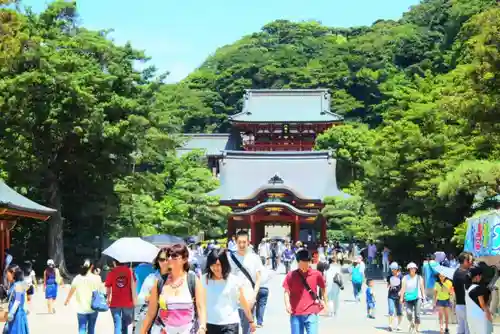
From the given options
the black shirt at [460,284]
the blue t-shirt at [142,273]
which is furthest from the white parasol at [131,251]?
the black shirt at [460,284]

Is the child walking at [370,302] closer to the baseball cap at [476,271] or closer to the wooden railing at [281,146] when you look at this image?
the baseball cap at [476,271]

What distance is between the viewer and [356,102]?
2894 inches

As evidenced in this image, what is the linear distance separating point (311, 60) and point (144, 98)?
61787 millimetres

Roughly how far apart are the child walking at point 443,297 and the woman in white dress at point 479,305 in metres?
2.69

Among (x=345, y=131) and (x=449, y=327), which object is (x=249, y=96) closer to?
(x=345, y=131)

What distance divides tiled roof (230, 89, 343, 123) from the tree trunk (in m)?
34.8

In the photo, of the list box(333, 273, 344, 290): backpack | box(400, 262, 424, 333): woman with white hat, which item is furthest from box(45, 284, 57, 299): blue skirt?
box(400, 262, 424, 333): woman with white hat

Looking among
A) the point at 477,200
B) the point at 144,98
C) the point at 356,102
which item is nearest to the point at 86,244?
the point at 144,98

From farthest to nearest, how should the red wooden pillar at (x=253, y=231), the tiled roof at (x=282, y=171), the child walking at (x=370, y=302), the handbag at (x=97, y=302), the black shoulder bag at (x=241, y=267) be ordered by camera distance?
1. the tiled roof at (x=282, y=171)
2. the red wooden pillar at (x=253, y=231)
3. the child walking at (x=370, y=302)
4. the handbag at (x=97, y=302)
5. the black shoulder bag at (x=241, y=267)

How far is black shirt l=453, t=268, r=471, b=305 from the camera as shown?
9.88 metres

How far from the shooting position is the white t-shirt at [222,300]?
264 inches

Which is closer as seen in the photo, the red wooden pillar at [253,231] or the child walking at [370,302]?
the child walking at [370,302]

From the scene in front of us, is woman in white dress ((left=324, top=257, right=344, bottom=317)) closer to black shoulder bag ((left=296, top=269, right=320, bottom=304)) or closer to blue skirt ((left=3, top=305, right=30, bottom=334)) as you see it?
black shoulder bag ((left=296, top=269, right=320, bottom=304))

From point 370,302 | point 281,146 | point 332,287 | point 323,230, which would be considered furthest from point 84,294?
point 281,146
